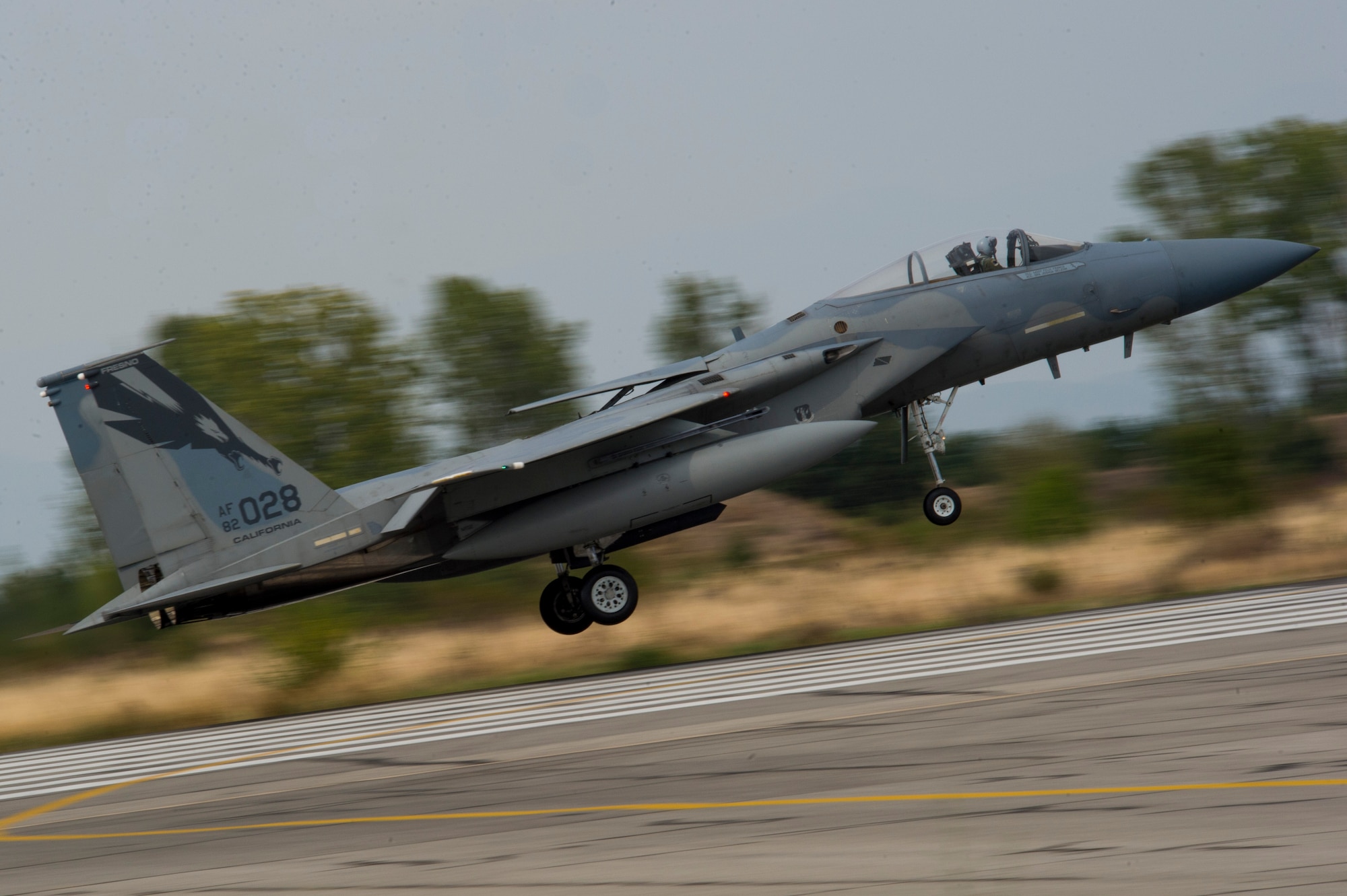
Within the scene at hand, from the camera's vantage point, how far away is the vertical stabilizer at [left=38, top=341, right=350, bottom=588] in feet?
43.6

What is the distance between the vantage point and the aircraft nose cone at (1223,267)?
14.5 meters

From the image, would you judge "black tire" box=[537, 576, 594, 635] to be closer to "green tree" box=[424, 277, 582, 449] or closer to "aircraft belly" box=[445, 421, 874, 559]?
→ "aircraft belly" box=[445, 421, 874, 559]

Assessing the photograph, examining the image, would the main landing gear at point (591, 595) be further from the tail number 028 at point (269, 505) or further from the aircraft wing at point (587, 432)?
the tail number 028 at point (269, 505)

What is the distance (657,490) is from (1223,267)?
299 inches

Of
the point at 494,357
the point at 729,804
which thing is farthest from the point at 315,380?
the point at 729,804

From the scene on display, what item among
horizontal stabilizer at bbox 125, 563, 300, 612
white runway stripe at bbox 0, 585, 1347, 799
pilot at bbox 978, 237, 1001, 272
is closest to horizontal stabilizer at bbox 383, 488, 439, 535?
horizontal stabilizer at bbox 125, 563, 300, 612

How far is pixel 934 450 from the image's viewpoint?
14.8m

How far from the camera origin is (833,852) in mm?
6449

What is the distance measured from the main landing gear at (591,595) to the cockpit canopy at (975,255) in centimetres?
508

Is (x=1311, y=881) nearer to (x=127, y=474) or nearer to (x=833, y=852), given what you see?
(x=833, y=852)

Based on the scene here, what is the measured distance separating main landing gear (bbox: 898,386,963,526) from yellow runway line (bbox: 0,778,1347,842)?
22.7 ft

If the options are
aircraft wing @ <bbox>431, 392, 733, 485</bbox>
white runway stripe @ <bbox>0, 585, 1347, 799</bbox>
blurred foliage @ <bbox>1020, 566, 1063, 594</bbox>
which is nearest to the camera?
white runway stripe @ <bbox>0, 585, 1347, 799</bbox>

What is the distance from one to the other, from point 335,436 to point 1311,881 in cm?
2644

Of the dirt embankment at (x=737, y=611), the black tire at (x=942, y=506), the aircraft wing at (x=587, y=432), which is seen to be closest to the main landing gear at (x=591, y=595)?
the aircraft wing at (x=587, y=432)
